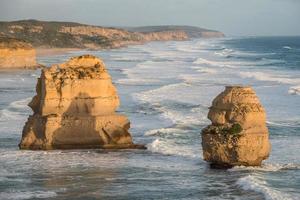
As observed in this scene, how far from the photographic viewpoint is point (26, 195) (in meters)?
18.2

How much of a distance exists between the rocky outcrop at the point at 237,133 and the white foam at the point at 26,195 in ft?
17.6

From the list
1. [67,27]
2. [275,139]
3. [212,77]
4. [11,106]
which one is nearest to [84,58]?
[275,139]

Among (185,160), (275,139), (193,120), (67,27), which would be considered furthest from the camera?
(67,27)

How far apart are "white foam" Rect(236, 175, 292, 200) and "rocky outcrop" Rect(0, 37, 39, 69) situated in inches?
2183

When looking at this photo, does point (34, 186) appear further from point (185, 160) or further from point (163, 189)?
point (185, 160)

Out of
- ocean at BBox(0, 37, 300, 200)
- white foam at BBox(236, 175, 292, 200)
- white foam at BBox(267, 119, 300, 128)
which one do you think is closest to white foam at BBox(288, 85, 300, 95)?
ocean at BBox(0, 37, 300, 200)

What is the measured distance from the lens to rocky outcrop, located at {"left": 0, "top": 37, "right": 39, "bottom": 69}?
238 ft

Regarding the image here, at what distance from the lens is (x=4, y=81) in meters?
54.8

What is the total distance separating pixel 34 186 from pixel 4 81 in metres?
36.6

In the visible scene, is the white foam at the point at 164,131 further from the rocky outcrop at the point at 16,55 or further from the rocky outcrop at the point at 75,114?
the rocky outcrop at the point at 16,55

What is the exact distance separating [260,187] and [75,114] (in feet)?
27.7

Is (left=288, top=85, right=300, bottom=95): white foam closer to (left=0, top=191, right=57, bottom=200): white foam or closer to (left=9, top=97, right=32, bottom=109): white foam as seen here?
(left=9, top=97, right=32, bottom=109): white foam

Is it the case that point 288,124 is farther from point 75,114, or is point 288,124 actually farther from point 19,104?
point 19,104

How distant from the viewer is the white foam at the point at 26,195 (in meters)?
17.9
